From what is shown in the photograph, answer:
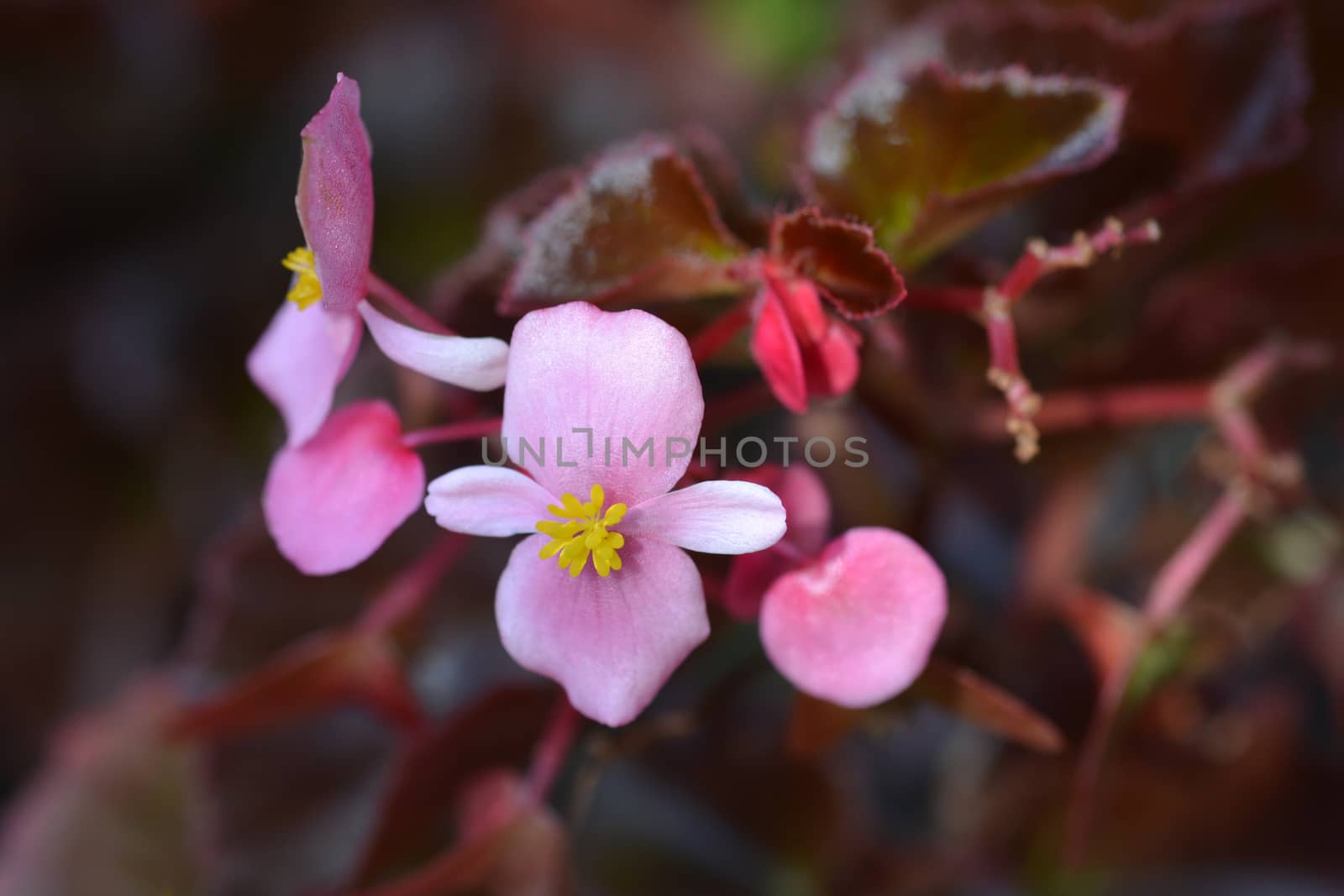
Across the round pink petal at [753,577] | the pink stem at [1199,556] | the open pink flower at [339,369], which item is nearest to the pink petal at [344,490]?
the open pink flower at [339,369]

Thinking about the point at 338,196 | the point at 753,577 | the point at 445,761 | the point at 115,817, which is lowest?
the point at 115,817

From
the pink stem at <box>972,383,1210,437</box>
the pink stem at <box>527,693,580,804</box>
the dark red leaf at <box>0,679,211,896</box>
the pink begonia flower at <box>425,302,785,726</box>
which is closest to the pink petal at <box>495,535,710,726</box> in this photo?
the pink begonia flower at <box>425,302,785,726</box>

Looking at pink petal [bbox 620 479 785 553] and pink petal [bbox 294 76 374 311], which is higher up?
pink petal [bbox 294 76 374 311]

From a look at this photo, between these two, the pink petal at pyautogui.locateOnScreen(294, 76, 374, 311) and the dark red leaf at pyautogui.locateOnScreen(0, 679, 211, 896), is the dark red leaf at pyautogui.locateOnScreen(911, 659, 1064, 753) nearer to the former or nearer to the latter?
the pink petal at pyautogui.locateOnScreen(294, 76, 374, 311)

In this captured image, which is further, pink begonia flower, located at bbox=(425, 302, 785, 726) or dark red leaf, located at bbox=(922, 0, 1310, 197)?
dark red leaf, located at bbox=(922, 0, 1310, 197)

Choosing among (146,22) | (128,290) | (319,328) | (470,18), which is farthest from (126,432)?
(319,328)

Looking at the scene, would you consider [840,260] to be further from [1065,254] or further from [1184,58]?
[1184,58]

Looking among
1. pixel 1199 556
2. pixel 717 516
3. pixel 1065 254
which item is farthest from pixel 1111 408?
pixel 717 516
